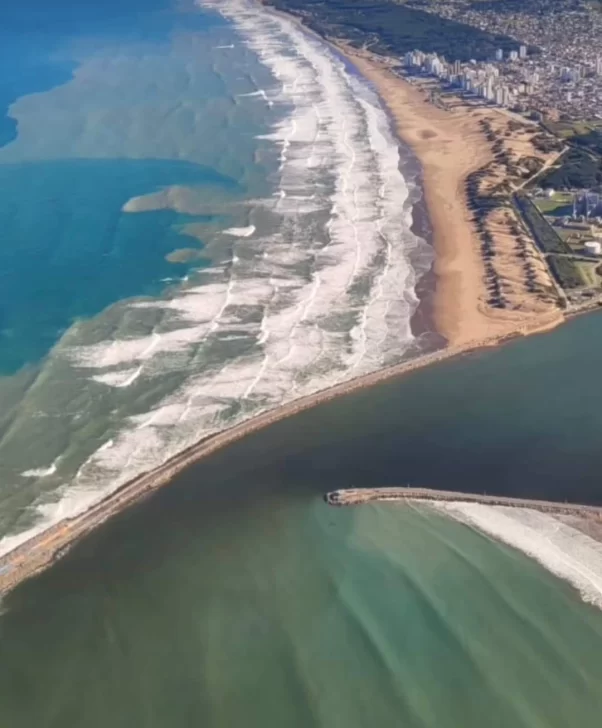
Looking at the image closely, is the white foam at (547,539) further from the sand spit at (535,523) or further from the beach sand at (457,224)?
the beach sand at (457,224)

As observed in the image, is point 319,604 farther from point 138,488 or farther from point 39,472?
point 39,472

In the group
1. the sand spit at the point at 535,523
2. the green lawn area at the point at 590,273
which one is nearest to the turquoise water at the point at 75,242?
the sand spit at the point at 535,523

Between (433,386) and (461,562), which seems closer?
(461,562)

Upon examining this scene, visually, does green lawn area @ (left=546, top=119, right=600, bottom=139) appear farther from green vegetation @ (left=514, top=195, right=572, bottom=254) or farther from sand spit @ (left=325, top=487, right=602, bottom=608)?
sand spit @ (left=325, top=487, right=602, bottom=608)

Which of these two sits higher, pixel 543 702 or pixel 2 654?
pixel 543 702

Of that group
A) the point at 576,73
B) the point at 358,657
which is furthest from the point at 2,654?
the point at 576,73

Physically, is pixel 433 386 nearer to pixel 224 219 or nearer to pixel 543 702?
pixel 543 702
